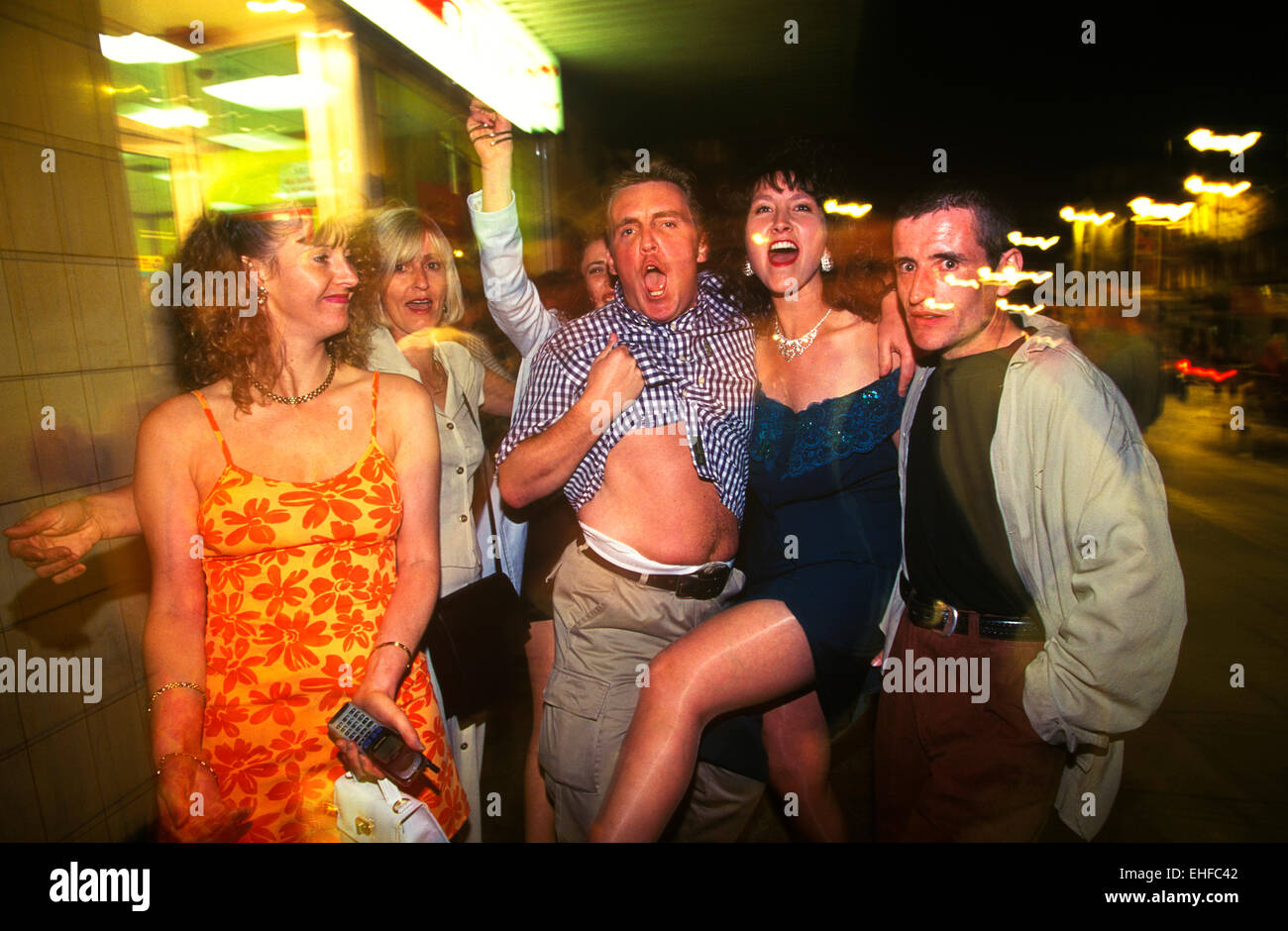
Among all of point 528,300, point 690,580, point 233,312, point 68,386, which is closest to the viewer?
point 233,312

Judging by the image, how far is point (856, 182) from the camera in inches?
73.0

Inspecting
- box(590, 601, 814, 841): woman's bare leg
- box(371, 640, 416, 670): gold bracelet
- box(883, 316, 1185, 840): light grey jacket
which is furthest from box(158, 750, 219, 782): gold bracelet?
box(883, 316, 1185, 840): light grey jacket

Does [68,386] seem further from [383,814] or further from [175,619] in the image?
[383,814]

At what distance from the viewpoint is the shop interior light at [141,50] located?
212 cm

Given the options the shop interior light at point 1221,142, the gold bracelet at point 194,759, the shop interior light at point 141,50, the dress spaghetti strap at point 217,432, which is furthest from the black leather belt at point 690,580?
the shop interior light at point 141,50

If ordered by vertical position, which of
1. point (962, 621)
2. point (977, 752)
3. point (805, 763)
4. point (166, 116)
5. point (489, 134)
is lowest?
point (805, 763)

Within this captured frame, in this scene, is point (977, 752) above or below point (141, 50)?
below

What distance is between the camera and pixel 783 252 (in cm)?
190

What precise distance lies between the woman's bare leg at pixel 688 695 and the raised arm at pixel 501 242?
94 cm

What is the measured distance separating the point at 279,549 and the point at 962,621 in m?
1.65

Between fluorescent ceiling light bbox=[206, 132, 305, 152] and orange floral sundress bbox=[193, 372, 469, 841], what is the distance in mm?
787

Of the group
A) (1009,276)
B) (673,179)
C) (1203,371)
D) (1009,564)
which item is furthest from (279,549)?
(1203,371)

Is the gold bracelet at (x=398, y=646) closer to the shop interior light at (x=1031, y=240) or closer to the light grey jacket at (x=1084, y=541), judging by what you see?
the light grey jacket at (x=1084, y=541)

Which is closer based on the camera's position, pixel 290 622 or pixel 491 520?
pixel 290 622
